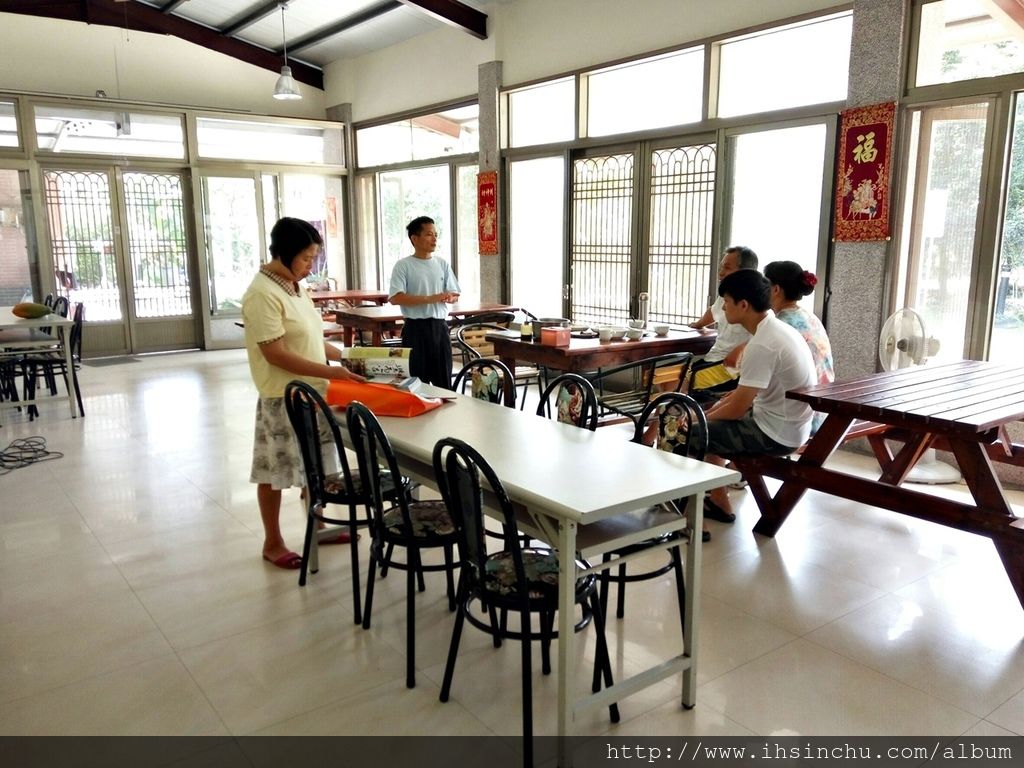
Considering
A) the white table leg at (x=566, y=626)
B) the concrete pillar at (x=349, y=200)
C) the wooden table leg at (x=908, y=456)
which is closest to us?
the white table leg at (x=566, y=626)

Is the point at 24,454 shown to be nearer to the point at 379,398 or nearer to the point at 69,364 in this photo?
the point at 69,364

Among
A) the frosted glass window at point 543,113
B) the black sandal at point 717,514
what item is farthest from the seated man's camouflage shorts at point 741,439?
the frosted glass window at point 543,113

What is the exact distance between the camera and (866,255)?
459cm

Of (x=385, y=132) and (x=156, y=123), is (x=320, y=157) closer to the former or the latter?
(x=385, y=132)

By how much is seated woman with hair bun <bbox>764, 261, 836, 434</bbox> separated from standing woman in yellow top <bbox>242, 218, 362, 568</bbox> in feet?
6.53

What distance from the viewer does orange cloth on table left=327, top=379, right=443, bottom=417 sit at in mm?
2756

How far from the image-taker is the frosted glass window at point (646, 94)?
566cm

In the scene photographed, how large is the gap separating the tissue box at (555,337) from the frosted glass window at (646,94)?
2277 mm

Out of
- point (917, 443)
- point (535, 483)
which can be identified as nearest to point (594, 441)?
point (535, 483)

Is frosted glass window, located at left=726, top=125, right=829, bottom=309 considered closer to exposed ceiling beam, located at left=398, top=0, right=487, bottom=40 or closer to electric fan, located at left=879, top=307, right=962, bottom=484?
electric fan, located at left=879, top=307, right=962, bottom=484

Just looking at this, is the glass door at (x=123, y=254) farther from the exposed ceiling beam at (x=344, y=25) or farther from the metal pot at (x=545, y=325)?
the metal pot at (x=545, y=325)

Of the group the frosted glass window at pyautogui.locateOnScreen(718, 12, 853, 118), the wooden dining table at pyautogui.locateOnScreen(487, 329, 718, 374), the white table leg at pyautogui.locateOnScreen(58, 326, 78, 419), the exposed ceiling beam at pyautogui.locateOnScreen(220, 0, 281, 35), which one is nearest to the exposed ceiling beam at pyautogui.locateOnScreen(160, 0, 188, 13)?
the exposed ceiling beam at pyautogui.locateOnScreen(220, 0, 281, 35)

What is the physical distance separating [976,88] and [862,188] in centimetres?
73

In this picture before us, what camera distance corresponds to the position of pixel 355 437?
2480mm
